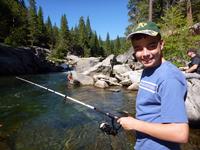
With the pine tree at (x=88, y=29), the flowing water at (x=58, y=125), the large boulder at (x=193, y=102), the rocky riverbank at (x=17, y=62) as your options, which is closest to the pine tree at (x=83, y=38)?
the pine tree at (x=88, y=29)

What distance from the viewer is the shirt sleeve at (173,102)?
6.52 feet

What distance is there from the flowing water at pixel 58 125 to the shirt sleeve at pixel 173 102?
2.10m

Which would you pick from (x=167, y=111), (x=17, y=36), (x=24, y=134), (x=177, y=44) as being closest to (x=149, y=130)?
(x=167, y=111)

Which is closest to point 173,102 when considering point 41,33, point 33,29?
point 33,29

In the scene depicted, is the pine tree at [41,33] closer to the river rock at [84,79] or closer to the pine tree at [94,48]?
the pine tree at [94,48]

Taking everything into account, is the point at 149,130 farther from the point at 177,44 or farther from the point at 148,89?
the point at 177,44

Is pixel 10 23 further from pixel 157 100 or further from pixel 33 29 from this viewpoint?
pixel 157 100

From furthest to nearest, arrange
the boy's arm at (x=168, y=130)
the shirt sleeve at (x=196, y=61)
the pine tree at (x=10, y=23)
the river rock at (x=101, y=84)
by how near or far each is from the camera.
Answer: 1. the pine tree at (x=10, y=23)
2. the river rock at (x=101, y=84)
3. the shirt sleeve at (x=196, y=61)
4. the boy's arm at (x=168, y=130)

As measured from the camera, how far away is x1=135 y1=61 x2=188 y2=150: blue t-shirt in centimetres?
200

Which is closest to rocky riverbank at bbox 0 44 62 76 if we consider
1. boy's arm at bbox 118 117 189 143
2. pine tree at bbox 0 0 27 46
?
pine tree at bbox 0 0 27 46

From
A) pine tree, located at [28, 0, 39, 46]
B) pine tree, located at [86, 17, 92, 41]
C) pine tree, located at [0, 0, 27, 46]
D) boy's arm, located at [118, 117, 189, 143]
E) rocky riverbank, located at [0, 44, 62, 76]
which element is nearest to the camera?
boy's arm, located at [118, 117, 189, 143]

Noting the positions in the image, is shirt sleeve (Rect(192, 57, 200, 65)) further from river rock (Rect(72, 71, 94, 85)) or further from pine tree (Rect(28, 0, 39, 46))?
pine tree (Rect(28, 0, 39, 46))

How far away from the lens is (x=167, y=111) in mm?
2027

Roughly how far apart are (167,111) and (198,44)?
22.5 meters
